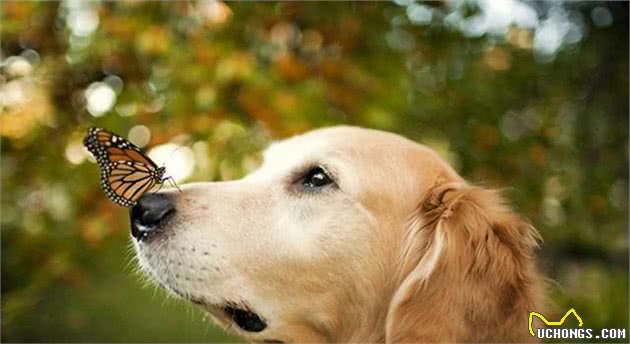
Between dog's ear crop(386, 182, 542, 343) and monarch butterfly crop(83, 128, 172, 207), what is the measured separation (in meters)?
0.65

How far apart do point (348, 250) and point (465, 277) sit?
0.96 feet

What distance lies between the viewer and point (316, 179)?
2.01 meters

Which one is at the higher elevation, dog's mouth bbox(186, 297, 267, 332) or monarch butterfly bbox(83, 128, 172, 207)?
monarch butterfly bbox(83, 128, 172, 207)

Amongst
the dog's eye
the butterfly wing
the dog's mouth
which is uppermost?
the dog's eye

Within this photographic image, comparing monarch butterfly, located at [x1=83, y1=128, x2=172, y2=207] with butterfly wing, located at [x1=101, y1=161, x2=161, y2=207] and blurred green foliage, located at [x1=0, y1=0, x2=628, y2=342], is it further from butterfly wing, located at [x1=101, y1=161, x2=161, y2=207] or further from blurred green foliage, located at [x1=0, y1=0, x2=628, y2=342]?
blurred green foliage, located at [x1=0, y1=0, x2=628, y2=342]

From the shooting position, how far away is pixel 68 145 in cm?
329

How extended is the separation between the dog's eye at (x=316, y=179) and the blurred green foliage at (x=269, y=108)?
3.09ft

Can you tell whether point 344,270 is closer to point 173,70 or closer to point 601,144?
point 173,70

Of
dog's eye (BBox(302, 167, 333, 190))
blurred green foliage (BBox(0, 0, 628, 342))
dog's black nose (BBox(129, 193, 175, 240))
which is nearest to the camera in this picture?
dog's black nose (BBox(129, 193, 175, 240))

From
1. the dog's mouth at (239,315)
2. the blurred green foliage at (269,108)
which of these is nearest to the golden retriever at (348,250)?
the dog's mouth at (239,315)

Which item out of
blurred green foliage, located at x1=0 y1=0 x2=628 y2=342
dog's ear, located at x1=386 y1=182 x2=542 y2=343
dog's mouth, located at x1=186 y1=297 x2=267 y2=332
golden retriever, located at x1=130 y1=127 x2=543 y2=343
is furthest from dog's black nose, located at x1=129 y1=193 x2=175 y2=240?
blurred green foliage, located at x1=0 y1=0 x2=628 y2=342

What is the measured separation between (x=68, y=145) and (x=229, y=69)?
0.80 meters

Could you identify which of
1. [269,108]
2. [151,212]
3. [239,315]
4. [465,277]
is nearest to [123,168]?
[151,212]

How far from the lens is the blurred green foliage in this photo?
10.4ft
